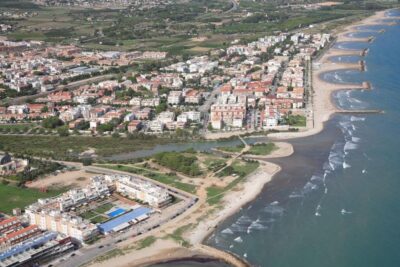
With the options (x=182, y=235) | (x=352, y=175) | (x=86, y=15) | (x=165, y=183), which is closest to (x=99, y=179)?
(x=165, y=183)

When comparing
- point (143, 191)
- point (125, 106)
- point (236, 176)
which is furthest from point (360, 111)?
point (143, 191)

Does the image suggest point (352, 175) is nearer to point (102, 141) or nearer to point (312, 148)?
point (312, 148)

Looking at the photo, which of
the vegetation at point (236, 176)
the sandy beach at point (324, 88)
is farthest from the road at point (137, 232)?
the sandy beach at point (324, 88)

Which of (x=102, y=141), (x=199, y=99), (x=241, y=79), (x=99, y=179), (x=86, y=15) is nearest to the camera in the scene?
(x=99, y=179)

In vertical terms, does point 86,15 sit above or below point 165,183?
above

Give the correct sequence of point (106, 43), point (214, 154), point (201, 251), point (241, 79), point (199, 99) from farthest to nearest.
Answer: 1. point (106, 43)
2. point (241, 79)
3. point (199, 99)
4. point (214, 154)
5. point (201, 251)

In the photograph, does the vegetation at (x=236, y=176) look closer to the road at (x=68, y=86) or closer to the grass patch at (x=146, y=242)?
the grass patch at (x=146, y=242)
